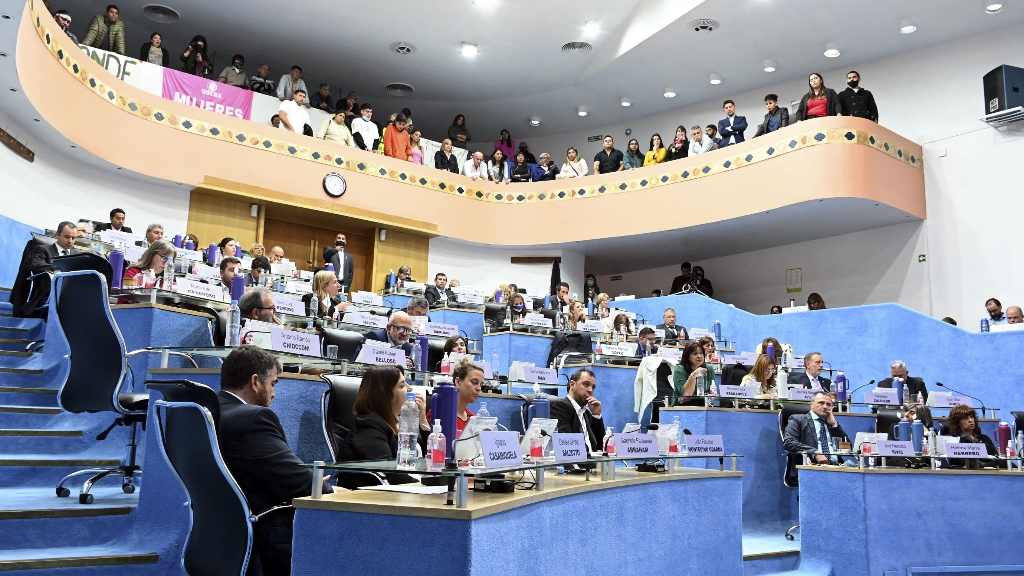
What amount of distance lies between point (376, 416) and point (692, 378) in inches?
153

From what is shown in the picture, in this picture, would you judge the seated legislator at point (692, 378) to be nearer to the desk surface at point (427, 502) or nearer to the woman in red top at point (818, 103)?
the desk surface at point (427, 502)

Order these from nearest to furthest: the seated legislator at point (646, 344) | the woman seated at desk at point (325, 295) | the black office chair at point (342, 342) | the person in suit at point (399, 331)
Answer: the black office chair at point (342, 342) < the person in suit at point (399, 331) < the woman seated at desk at point (325, 295) < the seated legislator at point (646, 344)

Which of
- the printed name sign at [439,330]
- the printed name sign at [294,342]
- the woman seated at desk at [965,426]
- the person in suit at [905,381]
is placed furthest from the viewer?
the person in suit at [905,381]

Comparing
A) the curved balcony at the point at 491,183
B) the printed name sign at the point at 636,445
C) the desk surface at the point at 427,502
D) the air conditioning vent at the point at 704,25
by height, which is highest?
the air conditioning vent at the point at 704,25

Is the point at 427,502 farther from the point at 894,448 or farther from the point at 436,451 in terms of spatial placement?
the point at 894,448

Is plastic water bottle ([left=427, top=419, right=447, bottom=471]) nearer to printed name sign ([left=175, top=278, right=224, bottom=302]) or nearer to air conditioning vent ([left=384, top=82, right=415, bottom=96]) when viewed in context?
printed name sign ([left=175, top=278, right=224, bottom=302])

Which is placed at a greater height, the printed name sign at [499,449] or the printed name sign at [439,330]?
the printed name sign at [439,330]

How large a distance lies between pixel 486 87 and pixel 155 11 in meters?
6.01

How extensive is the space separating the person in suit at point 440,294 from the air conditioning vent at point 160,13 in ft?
22.4

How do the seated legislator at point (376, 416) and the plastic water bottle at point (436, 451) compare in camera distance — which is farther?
the seated legislator at point (376, 416)

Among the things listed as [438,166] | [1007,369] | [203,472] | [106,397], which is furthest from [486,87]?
[203,472]

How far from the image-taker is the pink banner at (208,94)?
12.0 meters

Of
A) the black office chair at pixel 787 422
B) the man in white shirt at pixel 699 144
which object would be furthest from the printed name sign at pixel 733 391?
the man in white shirt at pixel 699 144

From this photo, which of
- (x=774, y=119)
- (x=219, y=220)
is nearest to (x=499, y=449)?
(x=219, y=220)
